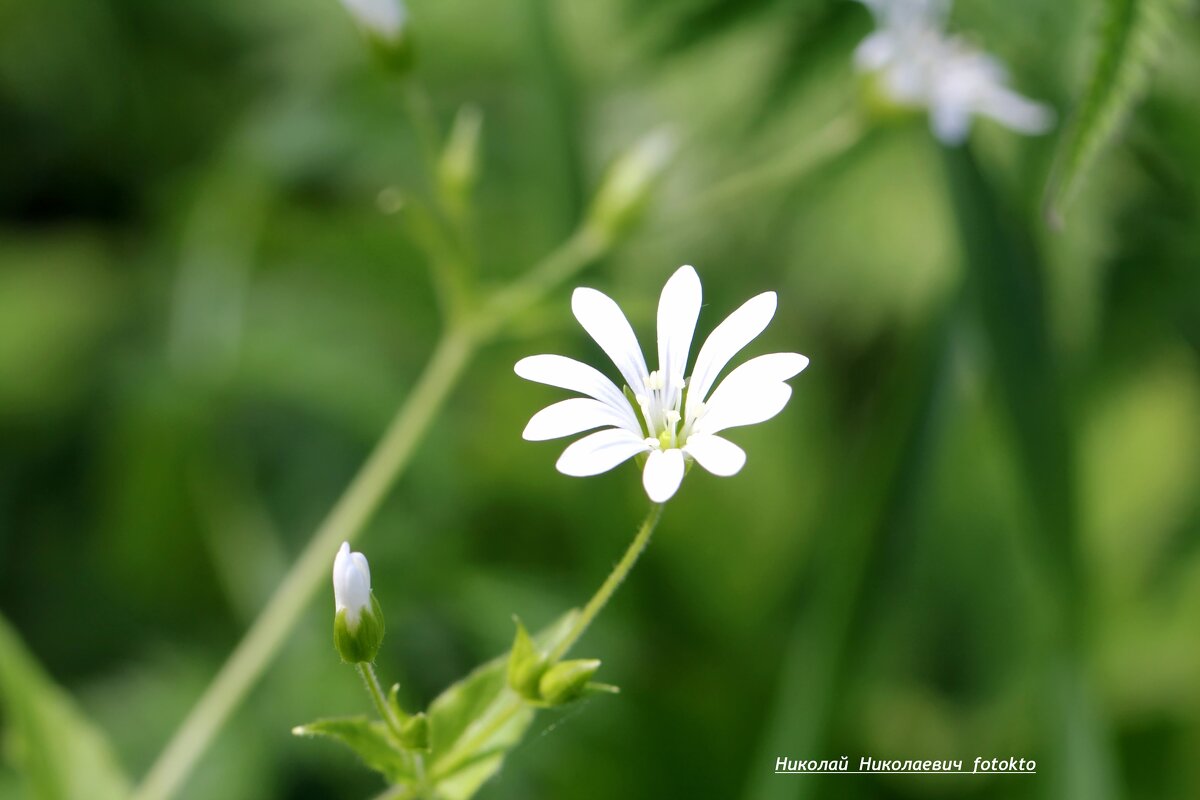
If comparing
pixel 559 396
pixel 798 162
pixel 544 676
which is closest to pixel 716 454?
pixel 544 676

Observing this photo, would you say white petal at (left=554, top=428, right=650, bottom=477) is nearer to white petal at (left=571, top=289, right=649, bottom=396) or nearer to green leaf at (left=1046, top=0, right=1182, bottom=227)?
white petal at (left=571, top=289, right=649, bottom=396)

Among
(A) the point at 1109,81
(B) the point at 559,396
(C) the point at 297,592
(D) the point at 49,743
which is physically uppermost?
(B) the point at 559,396

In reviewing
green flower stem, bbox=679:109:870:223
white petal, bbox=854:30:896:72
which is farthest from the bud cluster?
white petal, bbox=854:30:896:72

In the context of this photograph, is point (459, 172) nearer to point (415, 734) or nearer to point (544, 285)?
point (544, 285)

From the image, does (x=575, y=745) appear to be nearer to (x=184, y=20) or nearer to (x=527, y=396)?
(x=527, y=396)

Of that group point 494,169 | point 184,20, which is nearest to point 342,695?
point 494,169

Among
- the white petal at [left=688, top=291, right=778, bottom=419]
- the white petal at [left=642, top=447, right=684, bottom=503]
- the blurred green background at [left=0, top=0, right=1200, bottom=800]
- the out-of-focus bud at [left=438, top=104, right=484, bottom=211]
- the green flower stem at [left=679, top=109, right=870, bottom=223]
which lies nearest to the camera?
the white petal at [left=642, top=447, right=684, bottom=503]

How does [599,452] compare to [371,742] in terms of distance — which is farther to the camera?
[371,742]
